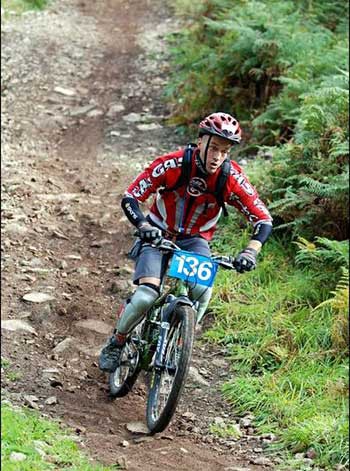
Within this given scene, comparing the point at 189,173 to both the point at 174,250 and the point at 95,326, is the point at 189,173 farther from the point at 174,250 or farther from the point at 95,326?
the point at 95,326

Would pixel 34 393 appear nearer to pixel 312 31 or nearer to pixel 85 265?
pixel 85 265

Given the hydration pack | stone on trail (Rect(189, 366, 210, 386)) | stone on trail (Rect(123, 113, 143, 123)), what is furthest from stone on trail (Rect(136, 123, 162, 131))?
the hydration pack

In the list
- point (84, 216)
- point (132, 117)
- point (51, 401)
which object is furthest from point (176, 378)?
point (132, 117)

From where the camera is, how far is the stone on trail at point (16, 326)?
7.79m

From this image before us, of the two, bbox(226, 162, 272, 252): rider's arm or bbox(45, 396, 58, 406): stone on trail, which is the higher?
bbox(226, 162, 272, 252): rider's arm

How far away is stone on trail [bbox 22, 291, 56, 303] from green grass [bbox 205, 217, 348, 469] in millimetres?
1716

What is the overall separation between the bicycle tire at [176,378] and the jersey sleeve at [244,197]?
1.02 meters

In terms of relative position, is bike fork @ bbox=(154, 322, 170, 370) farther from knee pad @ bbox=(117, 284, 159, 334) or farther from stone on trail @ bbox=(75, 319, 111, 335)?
stone on trail @ bbox=(75, 319, 111, 335)

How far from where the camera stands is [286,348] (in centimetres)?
745

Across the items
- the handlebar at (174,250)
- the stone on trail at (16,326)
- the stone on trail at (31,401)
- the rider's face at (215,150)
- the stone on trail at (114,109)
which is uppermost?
the rider's face at (215,150)

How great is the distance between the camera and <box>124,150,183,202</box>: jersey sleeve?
6.35m

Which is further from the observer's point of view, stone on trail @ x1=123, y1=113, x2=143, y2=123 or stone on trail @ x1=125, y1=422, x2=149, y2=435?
stone on trail @ x1=123, y1=113, x2=143, y2=123

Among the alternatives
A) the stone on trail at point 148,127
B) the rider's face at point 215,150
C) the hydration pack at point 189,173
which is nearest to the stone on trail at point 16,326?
the hydration pack at point 189,173

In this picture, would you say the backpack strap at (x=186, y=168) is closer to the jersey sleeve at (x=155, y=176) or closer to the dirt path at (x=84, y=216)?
the jersey sleeve at (x=155, y=176)
